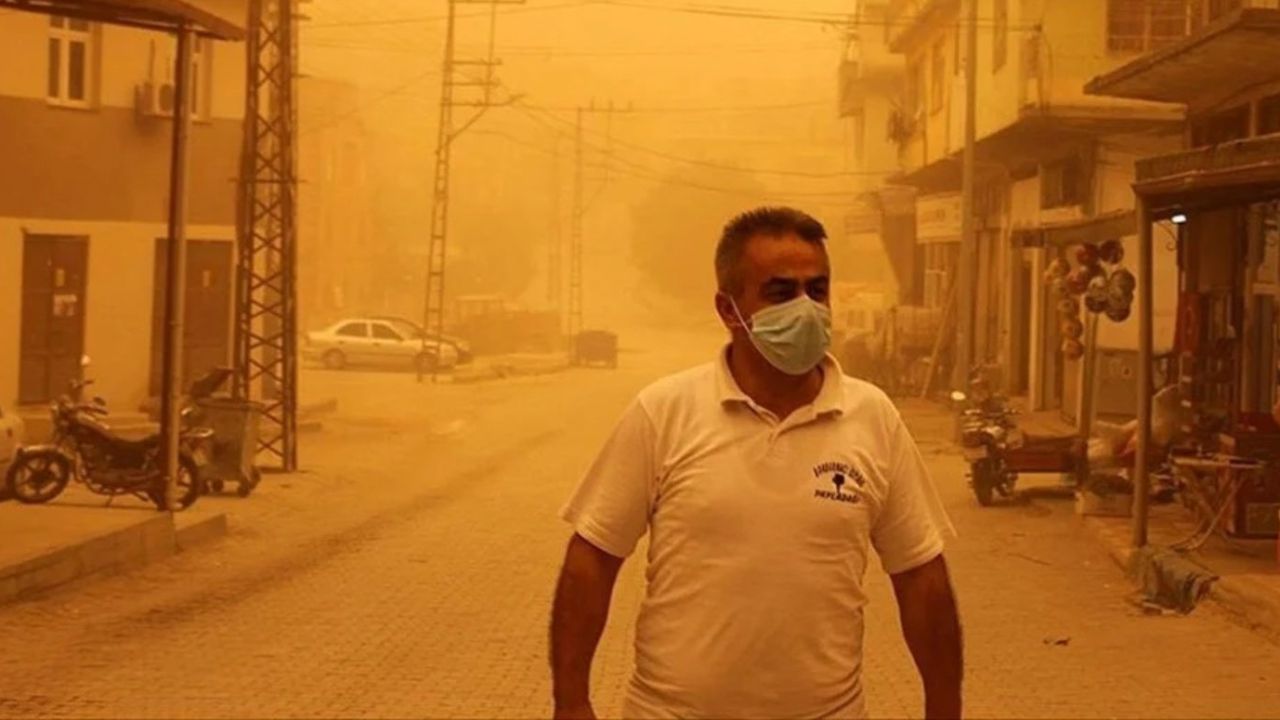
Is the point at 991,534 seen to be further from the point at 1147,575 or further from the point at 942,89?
the point at 942,89

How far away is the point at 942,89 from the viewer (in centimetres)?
3631

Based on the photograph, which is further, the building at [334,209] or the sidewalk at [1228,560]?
the building at [334,209]

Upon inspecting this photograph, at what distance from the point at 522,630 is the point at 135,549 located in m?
4.25

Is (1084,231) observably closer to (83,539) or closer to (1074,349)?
(1074,349)

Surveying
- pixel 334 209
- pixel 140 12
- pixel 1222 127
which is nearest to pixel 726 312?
pixel 140 12

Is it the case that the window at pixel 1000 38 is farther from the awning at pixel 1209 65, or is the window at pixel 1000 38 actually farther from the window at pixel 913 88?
the window at pixel 913 88

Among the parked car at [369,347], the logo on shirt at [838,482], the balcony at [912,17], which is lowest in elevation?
the parked car at [369,347]

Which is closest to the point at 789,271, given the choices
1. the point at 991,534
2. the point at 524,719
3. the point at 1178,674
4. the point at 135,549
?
the point at 524,719

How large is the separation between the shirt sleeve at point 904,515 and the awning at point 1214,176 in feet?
25.7

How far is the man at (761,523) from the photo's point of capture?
360 centimetres

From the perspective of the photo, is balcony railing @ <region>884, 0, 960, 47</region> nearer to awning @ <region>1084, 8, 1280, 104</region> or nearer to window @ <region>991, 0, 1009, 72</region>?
window @ <region>991, 0, 1009, 72</region>

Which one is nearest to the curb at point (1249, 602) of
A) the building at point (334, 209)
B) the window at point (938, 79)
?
the window at point (938, 79)

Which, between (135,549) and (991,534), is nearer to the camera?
(135,549)

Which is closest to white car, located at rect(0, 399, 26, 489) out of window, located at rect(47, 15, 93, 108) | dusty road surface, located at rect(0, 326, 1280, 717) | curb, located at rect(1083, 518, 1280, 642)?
dusty road surface, located at rect(0, 326, 1280, 717)
